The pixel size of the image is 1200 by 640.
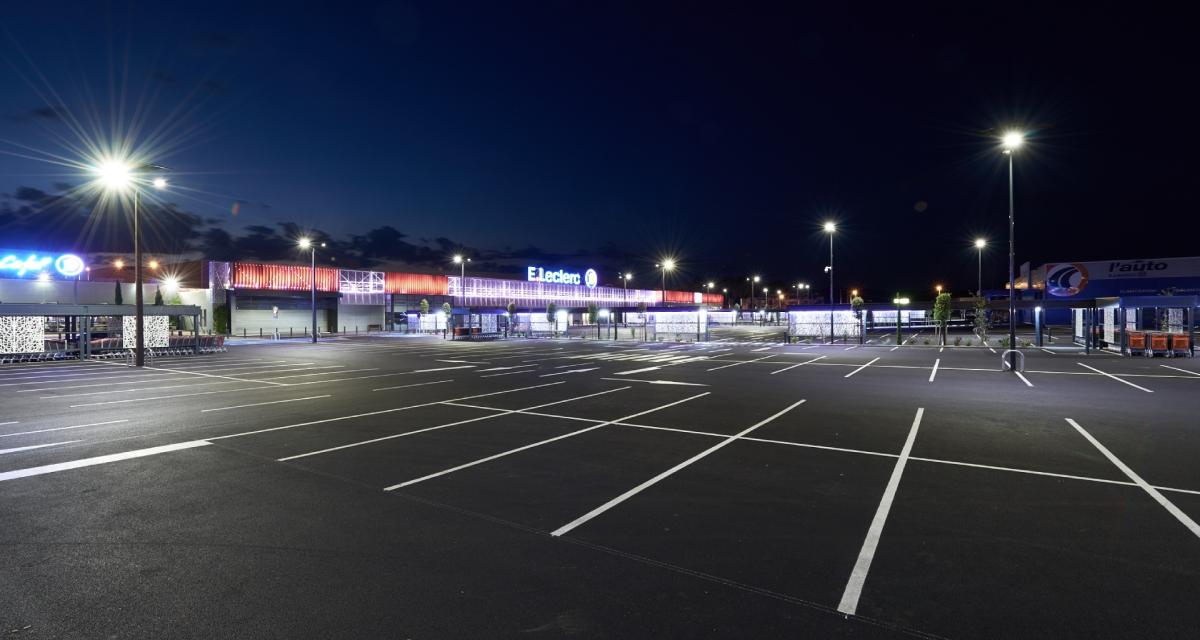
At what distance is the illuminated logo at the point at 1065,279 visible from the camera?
199ft

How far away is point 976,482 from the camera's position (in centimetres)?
723

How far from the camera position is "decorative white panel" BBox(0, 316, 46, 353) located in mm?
26797

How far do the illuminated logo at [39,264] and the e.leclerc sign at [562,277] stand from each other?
50108mm

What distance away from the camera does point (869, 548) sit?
5.20m

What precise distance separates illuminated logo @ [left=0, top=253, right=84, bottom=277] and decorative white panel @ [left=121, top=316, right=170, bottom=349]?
73.3 feet

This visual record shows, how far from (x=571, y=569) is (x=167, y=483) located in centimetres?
589

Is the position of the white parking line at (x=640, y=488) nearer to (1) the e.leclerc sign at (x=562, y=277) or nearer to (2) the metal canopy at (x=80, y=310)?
(2) the metal canopy at (x=80, y=310)

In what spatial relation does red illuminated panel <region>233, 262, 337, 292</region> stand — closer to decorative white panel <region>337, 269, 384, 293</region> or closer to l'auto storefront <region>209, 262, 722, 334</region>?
l'auto storefront <region>209, 262, 722, 334</region>

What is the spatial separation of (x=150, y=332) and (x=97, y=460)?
2698 cm

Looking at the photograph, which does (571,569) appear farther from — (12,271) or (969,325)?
(969,325)

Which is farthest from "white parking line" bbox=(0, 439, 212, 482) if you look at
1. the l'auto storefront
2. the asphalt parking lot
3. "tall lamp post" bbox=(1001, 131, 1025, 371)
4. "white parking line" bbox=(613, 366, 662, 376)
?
the l'auto storefront

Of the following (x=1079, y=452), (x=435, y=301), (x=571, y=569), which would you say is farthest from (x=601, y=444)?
(x=435, y=301)

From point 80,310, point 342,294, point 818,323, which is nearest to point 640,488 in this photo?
point 80,310

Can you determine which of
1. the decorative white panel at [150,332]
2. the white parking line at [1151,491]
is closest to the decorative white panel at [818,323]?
the white parking line at [1151,491]
